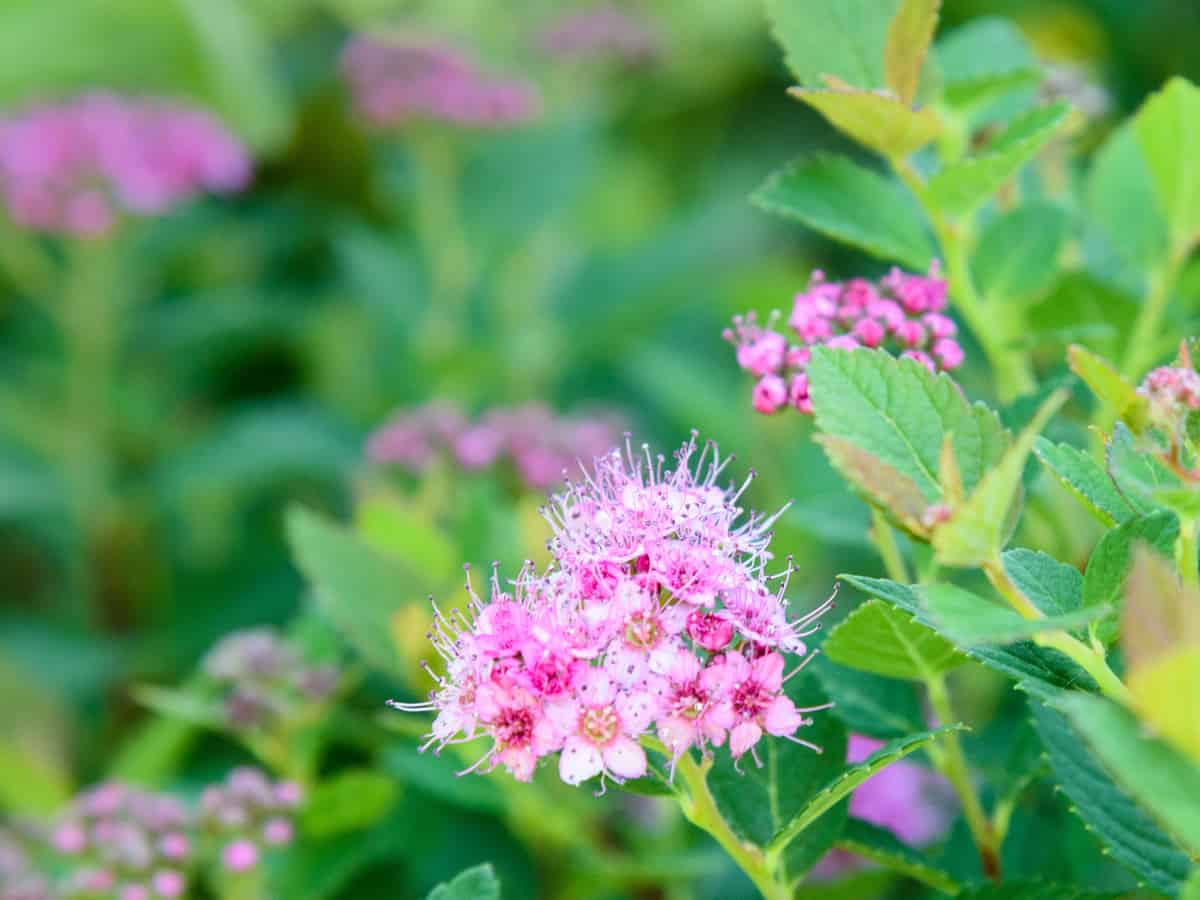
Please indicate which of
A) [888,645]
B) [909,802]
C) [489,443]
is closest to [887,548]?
[888,645]

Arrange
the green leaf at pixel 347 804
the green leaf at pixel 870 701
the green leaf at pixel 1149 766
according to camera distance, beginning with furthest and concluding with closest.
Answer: the green leaf at pixel 347 804, the green leaf at pixel 870 701, the green leaf at pixel 1149 766

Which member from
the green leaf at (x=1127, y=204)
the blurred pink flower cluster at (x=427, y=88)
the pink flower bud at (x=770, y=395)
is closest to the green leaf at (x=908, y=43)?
the pink flower bud at (x=770, y=395)

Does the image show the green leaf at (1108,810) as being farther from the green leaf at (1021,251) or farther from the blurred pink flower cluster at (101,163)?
the blurred pink flower cluster at (101,163)

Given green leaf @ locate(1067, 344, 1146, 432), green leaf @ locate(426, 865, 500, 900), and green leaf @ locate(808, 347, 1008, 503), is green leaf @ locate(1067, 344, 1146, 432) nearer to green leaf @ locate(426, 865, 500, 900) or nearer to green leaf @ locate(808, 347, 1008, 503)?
green leaf @ locate(808, 347, 1008, 503)

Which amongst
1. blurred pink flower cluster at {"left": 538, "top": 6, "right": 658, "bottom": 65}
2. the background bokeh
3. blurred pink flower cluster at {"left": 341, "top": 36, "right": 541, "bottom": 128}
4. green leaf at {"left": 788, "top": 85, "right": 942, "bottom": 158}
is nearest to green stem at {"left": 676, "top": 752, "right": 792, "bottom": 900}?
green leaf at {"left": 788, "top": 85, "right": 942, "bottom": 158}

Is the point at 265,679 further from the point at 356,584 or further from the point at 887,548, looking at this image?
the point at 887,548

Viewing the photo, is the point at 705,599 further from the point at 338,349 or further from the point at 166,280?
the point at 166,280
